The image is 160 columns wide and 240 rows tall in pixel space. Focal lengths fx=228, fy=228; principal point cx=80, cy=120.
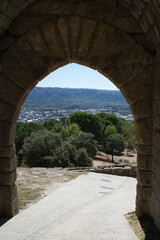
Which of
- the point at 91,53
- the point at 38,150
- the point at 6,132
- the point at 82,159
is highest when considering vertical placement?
the point at 91,53

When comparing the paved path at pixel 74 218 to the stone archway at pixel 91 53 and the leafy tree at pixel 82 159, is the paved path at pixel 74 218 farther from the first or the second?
the leafy tree at pixel 82 159

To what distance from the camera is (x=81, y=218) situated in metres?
4.40

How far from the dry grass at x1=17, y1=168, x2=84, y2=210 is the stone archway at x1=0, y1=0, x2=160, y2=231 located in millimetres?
2554

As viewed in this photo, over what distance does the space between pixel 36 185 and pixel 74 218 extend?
122 inches

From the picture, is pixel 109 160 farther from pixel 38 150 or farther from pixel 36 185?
pixel 36 185

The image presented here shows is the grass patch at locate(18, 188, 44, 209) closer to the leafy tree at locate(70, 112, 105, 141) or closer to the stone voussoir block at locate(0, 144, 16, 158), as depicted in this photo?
the stone voussoir block at locate(0, 144, 16, 158)

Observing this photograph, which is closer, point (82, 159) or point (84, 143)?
point (82, 159)

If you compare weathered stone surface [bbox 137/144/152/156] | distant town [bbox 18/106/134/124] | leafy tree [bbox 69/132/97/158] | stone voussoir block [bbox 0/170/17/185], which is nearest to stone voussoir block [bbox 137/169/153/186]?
weathered stone surface [bbox 137/144/152/156]

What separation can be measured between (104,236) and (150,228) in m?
0.75

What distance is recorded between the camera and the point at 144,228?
3.68 m

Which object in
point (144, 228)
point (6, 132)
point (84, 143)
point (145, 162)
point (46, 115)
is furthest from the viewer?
point (46, 115)

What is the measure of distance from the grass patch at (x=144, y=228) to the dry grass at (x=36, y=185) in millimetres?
2481

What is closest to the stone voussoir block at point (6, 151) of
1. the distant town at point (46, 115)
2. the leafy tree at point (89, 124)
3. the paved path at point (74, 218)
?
the paved path at point (74, 218)

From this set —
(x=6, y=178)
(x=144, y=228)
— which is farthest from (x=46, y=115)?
(x=144, y=228)
